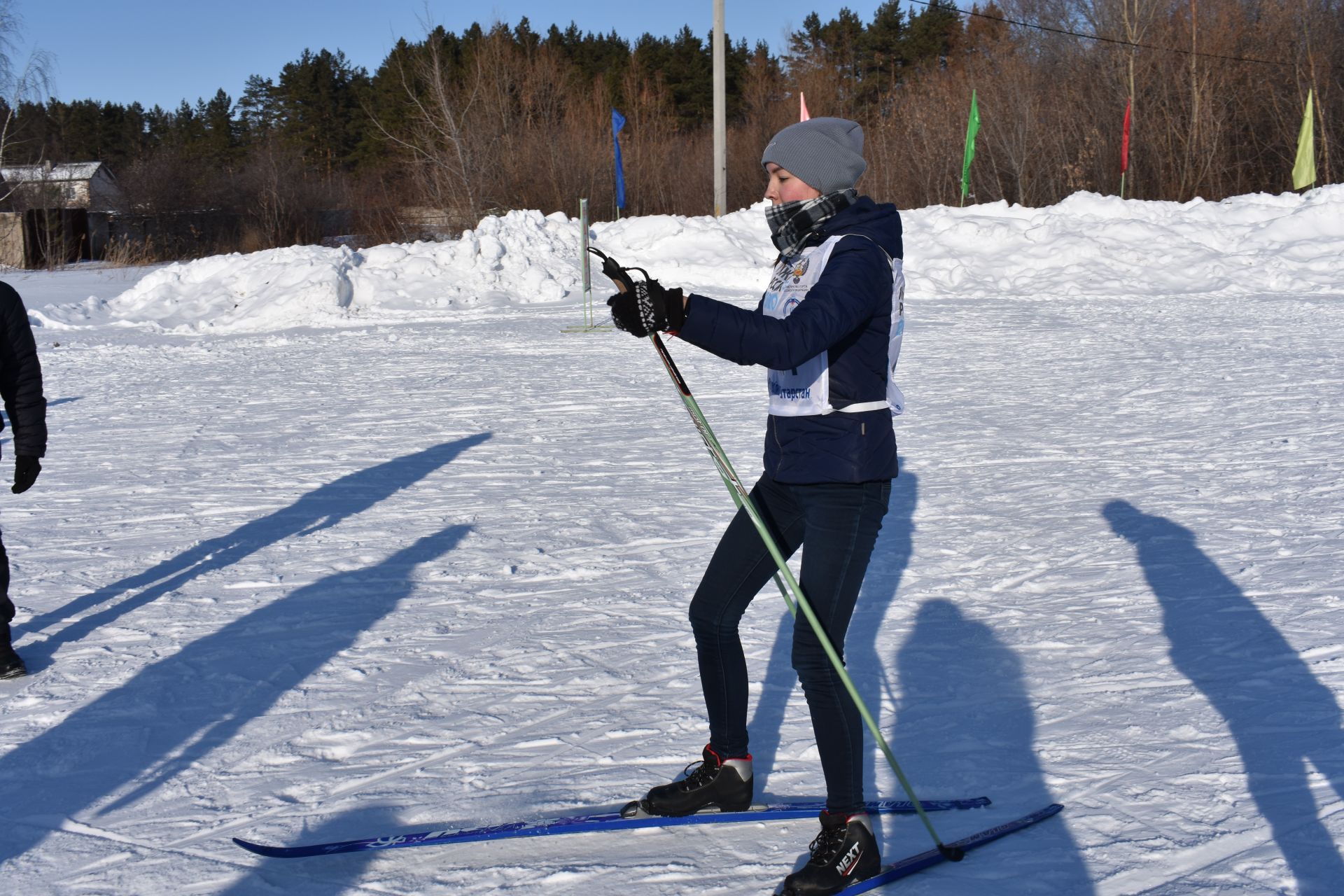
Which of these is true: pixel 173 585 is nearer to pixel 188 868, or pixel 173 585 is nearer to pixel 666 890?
pixel 188 868

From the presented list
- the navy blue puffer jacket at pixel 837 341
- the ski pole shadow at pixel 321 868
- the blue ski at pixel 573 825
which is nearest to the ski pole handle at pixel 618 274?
the navy blue puffer jacket at pixel 837 341

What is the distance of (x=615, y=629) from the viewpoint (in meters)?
4.67

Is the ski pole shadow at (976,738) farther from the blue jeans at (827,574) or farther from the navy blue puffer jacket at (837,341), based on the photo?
the navy blue puffer jacket at (837,341)

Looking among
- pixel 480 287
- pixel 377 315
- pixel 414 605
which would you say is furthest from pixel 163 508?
pixel 480 287

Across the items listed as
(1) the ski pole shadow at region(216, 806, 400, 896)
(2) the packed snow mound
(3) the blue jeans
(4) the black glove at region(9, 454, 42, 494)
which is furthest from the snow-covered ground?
(2) the packed snow mound

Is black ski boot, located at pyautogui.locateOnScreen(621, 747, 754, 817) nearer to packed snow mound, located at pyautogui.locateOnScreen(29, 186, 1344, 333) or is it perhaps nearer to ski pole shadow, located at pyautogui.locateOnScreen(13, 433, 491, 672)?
ski pole shadow, located at pyautogui.locateOnScreen(13, 433, 491, 672)

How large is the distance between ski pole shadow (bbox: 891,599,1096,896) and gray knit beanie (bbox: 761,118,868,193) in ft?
5.62

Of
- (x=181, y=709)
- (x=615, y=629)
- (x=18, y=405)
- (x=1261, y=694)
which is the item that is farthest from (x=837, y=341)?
(x=18, y=405)

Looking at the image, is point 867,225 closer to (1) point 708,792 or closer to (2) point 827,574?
(2) point 827,574

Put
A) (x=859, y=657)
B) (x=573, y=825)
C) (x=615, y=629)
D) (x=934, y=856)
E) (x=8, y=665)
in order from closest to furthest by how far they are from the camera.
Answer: (x=934, y=856)
(x=573, y=825)
(x=8, y=665)
(x=859, y=657)
(x=615, y=629)

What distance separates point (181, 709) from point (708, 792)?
6.65 ft

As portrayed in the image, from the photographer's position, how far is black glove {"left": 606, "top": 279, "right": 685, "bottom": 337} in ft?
7.86

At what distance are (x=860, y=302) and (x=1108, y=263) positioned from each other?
60.0 feet

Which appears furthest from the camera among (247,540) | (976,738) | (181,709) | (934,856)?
(247,540)
